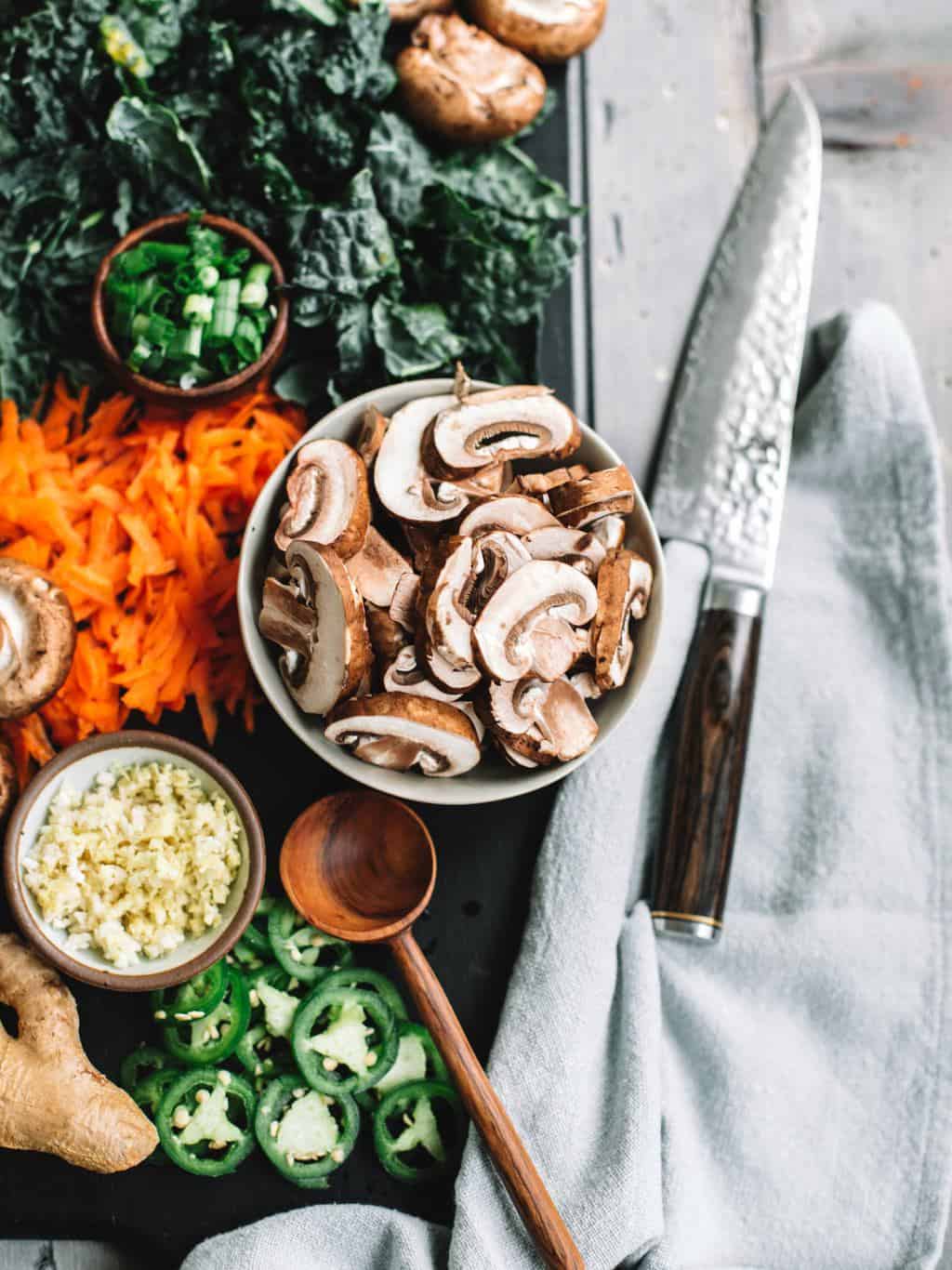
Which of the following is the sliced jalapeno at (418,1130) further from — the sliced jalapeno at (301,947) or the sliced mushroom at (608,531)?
the sliced mushroom at (608,531)

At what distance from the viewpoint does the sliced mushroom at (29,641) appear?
1885 mm

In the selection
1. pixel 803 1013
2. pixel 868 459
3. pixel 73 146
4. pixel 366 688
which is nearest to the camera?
pixel 366 688

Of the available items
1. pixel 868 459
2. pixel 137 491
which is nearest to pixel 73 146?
pixel 137 491

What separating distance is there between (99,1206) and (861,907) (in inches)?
58.8

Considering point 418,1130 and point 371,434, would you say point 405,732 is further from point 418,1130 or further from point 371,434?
point 418,1130

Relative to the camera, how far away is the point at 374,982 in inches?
82.5

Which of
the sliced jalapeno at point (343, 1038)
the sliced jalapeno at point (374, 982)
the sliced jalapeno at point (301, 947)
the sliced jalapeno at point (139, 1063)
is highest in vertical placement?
the sliced jalapeno at point (301, 947)

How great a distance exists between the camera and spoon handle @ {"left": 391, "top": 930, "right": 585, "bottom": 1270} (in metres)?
1.93

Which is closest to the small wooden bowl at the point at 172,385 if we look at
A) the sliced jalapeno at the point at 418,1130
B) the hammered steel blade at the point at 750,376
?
the hammered steel blade at the point at 750,376

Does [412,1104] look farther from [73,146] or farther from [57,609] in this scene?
[73,146]

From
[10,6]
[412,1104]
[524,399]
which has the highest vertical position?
[10,6]

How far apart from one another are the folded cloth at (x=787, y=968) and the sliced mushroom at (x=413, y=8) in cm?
103

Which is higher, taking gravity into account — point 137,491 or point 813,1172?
point 137,491

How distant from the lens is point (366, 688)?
1.86 metres
